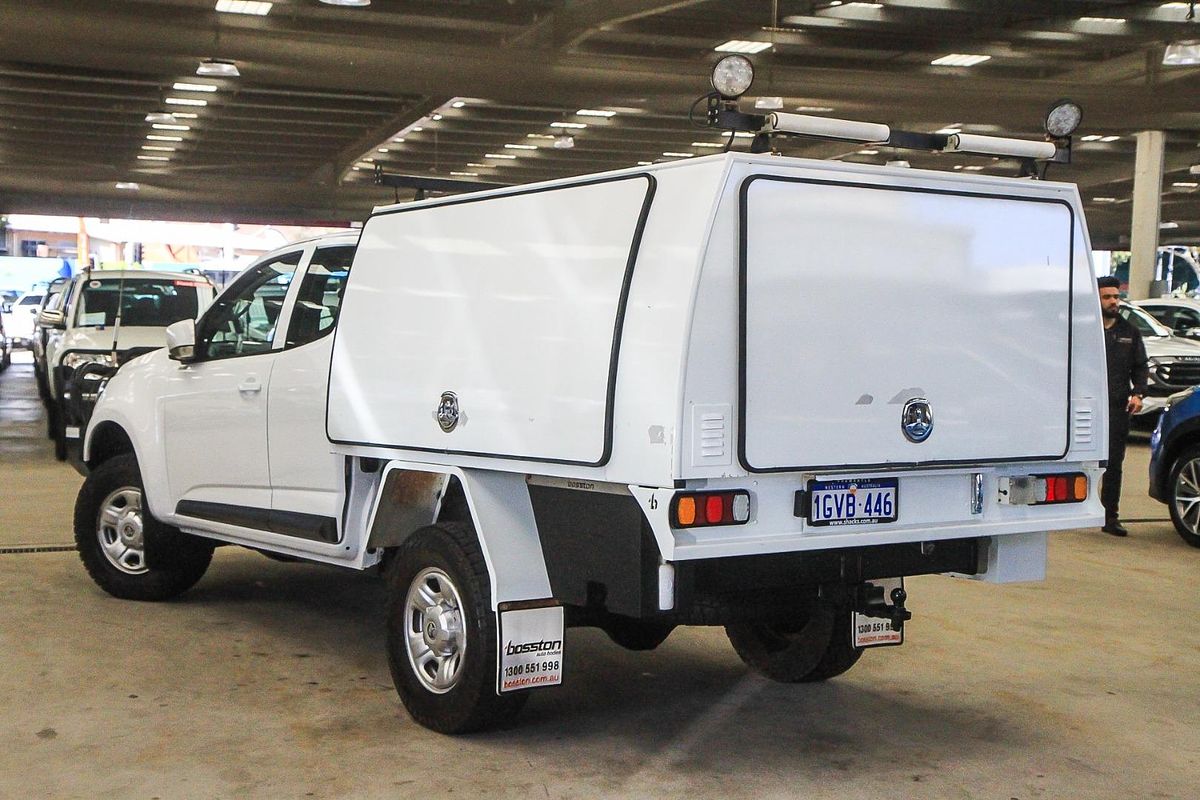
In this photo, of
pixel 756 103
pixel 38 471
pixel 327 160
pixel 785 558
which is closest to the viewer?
pixel 785 558

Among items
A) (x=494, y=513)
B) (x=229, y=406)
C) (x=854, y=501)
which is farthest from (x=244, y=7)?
(x=854, y=501)

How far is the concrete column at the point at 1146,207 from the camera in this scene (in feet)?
85.3

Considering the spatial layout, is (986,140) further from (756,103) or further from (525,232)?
(756,103)

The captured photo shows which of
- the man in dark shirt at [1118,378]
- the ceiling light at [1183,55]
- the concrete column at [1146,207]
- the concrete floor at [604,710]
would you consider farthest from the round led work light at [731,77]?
the concrete column at [1146,207]

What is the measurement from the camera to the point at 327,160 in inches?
1551

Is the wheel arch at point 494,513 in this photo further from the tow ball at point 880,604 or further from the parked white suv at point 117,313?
the parked white suv at point 117,313

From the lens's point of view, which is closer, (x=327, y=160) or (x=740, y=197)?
(x=740, y=197)

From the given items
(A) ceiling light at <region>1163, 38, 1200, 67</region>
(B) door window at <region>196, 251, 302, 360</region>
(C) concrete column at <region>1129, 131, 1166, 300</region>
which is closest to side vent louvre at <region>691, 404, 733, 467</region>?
(B) door window at <region>196, 251, 302, 360</region>

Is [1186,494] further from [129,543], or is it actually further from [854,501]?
[129,543]

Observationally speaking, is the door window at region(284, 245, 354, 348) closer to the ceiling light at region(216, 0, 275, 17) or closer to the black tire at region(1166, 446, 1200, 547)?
the black tire at region(1166, 446, 1200, 547)

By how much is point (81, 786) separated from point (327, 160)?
35.9m

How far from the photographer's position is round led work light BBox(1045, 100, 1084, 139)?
589 cm

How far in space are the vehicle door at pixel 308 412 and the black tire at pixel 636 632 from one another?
Result: 49.5 inches

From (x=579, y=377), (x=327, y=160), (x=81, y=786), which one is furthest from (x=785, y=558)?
(x=327, y=160)
